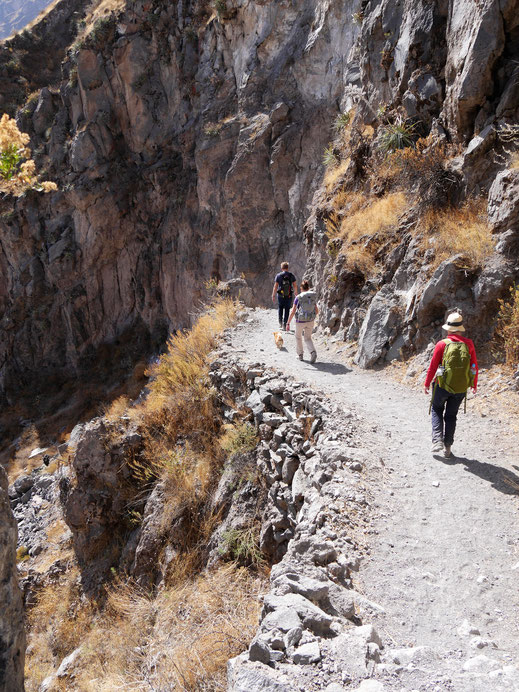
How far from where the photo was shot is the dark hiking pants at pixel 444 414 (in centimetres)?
444

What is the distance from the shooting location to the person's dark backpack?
9633 millimetres

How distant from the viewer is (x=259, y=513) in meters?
5.05

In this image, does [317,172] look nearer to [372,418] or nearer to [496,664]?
[372,418]

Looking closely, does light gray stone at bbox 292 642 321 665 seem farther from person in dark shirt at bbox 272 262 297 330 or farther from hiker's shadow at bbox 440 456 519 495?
person in dark shirt at bbox 272 262 297 330

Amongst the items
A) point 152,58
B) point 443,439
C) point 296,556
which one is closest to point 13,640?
point 296,556

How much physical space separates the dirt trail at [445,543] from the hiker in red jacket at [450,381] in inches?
8.6

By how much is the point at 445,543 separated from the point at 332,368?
15.1ft

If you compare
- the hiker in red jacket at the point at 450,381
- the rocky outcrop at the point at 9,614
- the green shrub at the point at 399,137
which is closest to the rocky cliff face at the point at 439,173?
the green shrub at the point at 399,137

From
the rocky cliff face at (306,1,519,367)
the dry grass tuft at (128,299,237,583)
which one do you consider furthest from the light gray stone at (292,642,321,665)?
the rocky cliff face at (306,1,519,367)

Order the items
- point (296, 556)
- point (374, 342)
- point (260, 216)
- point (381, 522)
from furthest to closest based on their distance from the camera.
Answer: point (260, 216), point (374, 342), point (381, 522), point (296, 556)

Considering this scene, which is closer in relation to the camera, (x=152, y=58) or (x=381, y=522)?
(x=381, y=522)

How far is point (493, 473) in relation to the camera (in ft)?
13.4

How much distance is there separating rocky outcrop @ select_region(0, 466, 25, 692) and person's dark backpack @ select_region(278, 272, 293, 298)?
6.69m

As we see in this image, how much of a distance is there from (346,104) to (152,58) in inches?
567
